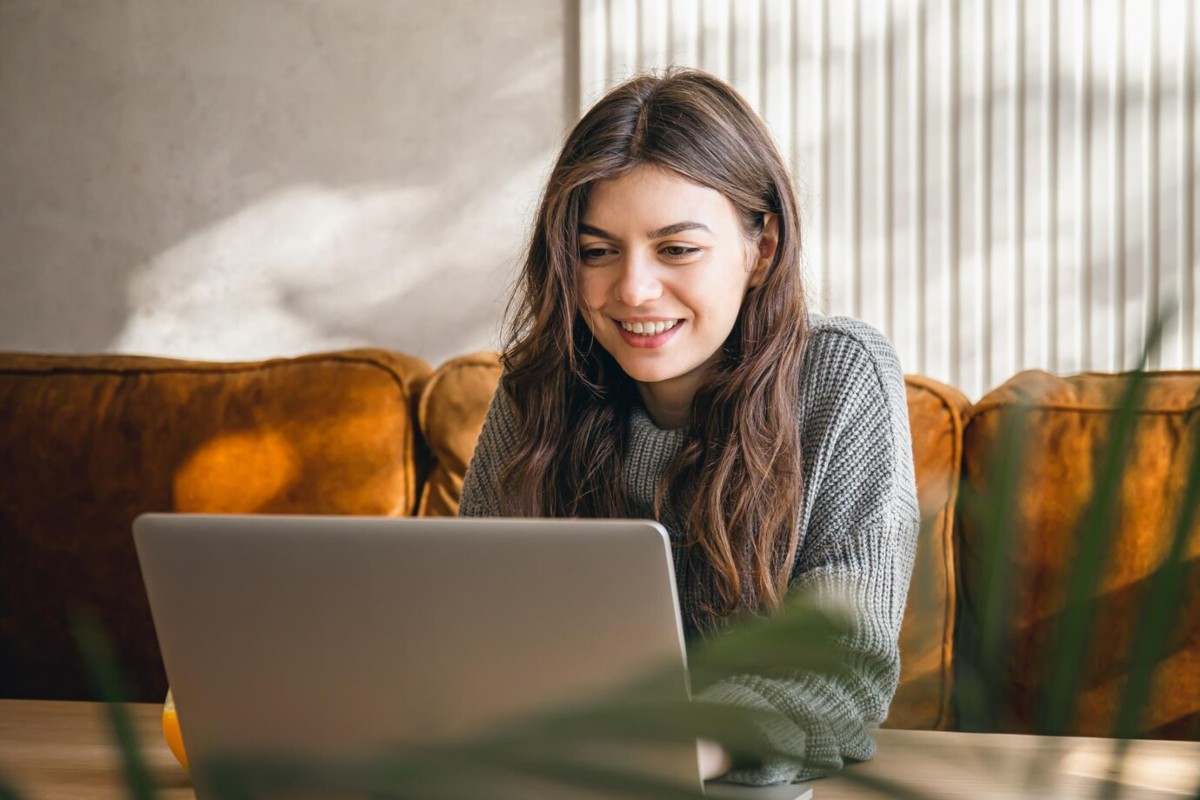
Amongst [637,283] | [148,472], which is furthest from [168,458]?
[637,283]

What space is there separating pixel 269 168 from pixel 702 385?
5.72ft

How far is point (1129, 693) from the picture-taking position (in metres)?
0.25

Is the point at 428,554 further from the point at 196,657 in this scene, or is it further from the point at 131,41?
the point at 131,41

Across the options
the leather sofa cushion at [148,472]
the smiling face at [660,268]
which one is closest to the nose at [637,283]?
the smiling face at [660,268]

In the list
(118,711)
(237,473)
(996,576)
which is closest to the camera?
(118,711)

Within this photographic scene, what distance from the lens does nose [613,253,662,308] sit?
4.49 feet

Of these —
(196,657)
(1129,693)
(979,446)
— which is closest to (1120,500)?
(1129,693)

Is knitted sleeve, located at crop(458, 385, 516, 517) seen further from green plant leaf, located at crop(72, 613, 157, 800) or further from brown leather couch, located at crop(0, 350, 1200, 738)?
green plant leaf, located at crop(72, 613, 157, 800)

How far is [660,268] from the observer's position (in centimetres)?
139

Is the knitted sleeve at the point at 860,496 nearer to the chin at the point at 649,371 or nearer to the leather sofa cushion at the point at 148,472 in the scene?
the chin at the point at 649,371

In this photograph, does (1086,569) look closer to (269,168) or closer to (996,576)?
(996,576)

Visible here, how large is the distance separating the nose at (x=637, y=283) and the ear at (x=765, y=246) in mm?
161

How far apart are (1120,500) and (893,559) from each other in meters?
1.05

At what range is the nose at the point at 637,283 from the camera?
1.37 metres
